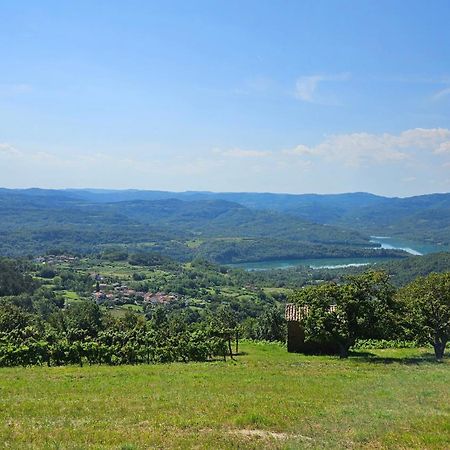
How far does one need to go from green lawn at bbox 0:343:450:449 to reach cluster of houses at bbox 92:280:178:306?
10847 cm

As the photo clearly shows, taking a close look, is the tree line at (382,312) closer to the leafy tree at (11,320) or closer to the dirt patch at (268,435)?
the dirt patch at (268,435)

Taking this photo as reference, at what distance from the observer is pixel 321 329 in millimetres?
33969

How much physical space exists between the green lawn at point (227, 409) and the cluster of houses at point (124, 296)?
108 meters

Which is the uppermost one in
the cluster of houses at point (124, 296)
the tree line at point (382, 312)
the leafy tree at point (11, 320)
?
the tree line at point (382, 312)

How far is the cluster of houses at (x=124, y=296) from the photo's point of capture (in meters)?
135

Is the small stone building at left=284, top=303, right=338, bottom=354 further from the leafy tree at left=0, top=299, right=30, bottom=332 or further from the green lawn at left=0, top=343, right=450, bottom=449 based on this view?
the leafy tree at left=0, top=299, right=30, bottom=332

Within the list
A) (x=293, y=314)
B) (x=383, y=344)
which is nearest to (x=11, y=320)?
(x=293, y=314)

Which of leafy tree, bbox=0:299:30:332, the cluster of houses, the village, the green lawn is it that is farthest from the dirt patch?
the cluster of houses

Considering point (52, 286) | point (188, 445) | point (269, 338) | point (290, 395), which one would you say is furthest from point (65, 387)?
point (52, 286)

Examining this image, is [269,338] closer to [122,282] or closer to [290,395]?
[290,395]

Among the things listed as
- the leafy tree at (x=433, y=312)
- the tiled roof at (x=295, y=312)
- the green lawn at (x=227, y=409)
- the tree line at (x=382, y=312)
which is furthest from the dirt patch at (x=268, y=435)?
the tiled roof at (x=295, y=312)

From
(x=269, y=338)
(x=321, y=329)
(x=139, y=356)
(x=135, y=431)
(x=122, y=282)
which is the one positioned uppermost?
(x=135, y=431)

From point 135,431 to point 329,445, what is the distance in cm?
481

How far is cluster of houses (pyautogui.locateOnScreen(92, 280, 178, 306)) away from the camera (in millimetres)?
134875
